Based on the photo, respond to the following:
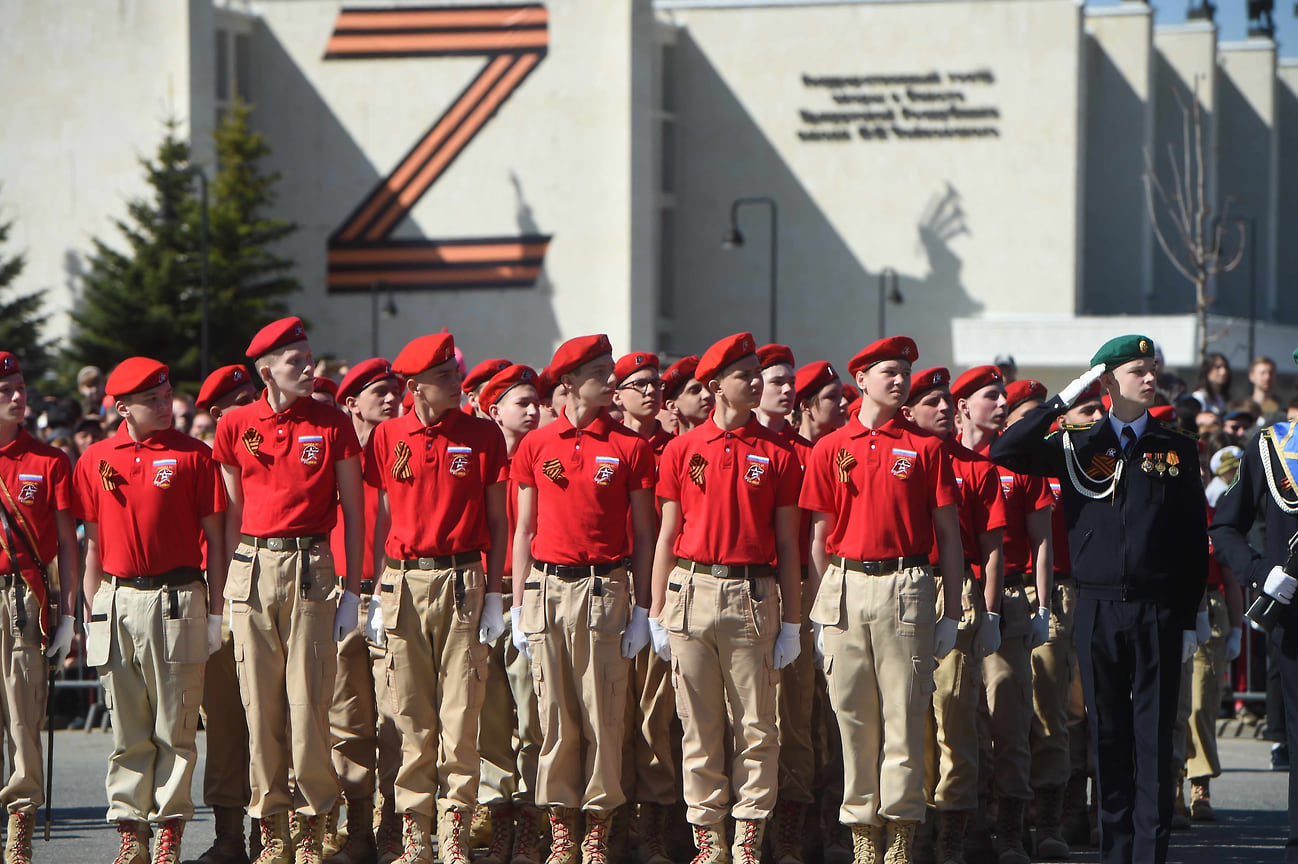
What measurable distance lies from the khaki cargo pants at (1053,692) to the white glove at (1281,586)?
189 cm

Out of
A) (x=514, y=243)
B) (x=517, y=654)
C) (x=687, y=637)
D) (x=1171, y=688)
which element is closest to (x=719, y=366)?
(x=687, y=637)

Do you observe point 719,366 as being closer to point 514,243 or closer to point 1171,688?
point 1171,688

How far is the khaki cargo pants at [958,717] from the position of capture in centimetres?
837

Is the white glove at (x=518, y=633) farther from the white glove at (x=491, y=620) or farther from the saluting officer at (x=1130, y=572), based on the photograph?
the saluting officer at (x=1130, y=572)

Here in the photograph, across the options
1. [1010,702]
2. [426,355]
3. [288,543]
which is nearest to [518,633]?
[288,543]

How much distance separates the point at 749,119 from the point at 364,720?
4459 centimetres

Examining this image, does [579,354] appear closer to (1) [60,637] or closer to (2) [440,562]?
(2) [440,562]

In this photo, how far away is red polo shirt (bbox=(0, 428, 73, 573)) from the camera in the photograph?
323 inches

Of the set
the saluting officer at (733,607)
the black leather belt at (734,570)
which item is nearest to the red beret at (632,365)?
the saluting officer at (733,607)

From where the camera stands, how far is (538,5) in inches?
1879

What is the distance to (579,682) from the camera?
820 centimetres

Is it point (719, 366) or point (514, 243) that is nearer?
point (719, 366)

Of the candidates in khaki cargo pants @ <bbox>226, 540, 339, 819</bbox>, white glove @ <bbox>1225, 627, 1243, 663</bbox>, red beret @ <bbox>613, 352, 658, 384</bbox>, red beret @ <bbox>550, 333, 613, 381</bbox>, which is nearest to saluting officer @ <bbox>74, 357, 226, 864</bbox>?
khaki cargo pants @ <bbox>226, 540, 339, 819</bbox>

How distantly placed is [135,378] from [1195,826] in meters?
6.34
